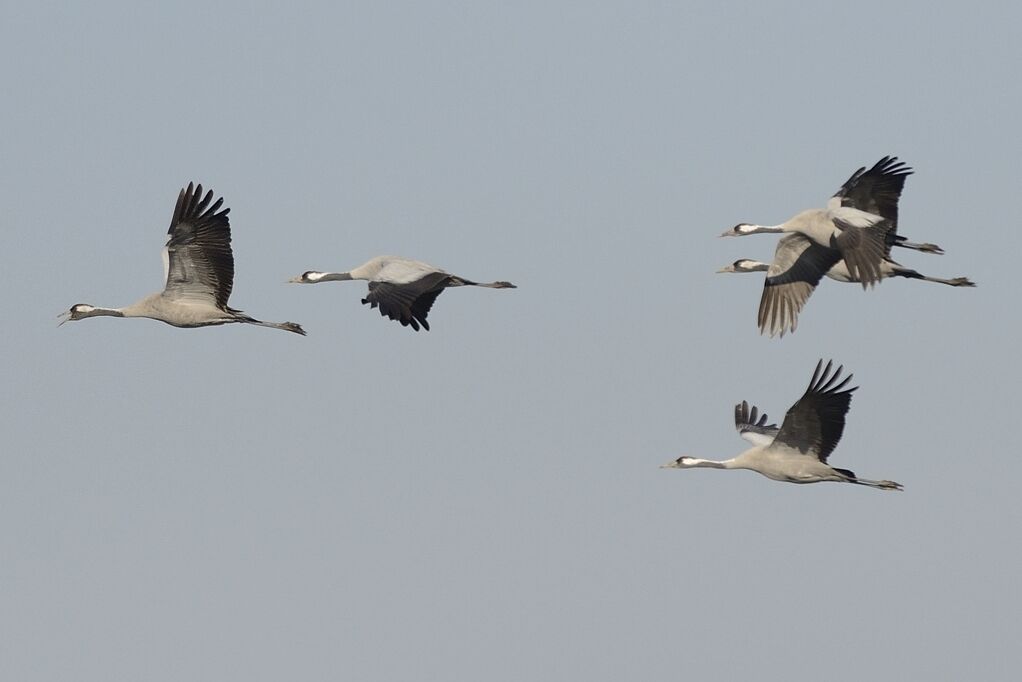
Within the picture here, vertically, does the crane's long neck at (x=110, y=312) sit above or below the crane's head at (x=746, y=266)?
below

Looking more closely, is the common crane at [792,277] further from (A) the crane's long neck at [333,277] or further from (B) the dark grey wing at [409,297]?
(A) the crane's long neck at [333,277]

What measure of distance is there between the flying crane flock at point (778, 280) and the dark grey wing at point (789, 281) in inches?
0.5

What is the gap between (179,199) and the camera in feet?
72.7

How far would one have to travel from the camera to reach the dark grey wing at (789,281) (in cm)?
2459

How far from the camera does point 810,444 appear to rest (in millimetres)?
22172

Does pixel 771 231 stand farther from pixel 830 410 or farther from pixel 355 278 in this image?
pixel 355 278

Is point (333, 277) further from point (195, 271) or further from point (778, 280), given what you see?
point (778, 280)

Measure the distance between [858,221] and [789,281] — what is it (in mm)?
2125

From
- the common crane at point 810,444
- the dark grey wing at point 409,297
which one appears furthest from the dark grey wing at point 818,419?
the dark grey wing at point 409,297

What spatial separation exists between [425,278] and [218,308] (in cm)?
295

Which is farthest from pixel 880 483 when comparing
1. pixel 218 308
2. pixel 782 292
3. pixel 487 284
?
pixel 218 308

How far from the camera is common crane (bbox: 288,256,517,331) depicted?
23.7 metres

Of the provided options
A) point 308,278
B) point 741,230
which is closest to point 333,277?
point 308,278

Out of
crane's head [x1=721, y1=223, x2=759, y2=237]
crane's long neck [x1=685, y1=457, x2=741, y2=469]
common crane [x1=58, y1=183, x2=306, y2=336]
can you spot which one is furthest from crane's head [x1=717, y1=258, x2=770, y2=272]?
common crane [x1=58, y1=183, x2=306, y2=336]
